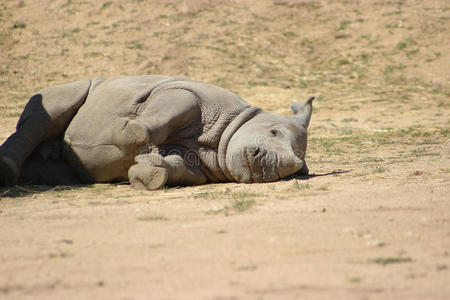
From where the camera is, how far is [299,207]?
425cm

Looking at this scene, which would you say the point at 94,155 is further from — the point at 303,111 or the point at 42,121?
the point at 303,111

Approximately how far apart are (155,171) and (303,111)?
2.17m

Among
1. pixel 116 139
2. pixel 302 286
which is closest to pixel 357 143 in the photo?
pixel 116 139

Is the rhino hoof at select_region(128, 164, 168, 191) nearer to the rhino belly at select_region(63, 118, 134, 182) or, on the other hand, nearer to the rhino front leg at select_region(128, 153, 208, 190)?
the rhino front leg at select_region(128, 153, 208, 190)

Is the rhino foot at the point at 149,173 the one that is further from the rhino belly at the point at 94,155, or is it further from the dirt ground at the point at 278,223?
the rhino belly at the point at 94,155

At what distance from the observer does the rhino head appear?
18.2 ft

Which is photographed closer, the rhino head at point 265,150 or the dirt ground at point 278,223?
the dirt ground at point 278,223

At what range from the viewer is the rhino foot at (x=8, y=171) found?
19.1ft

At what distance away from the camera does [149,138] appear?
5.36 meters

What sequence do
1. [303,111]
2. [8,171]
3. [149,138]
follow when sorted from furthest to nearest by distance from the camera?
[303,111] < [8,171] < [149,138]

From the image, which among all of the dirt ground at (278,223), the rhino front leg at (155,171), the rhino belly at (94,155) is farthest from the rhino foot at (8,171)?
the rhino front leg at (155,171)

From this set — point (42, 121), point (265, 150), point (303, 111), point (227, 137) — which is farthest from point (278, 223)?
point (42, 121)

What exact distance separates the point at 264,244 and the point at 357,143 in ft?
22.2

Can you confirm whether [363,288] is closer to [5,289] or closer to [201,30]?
[5,289]
